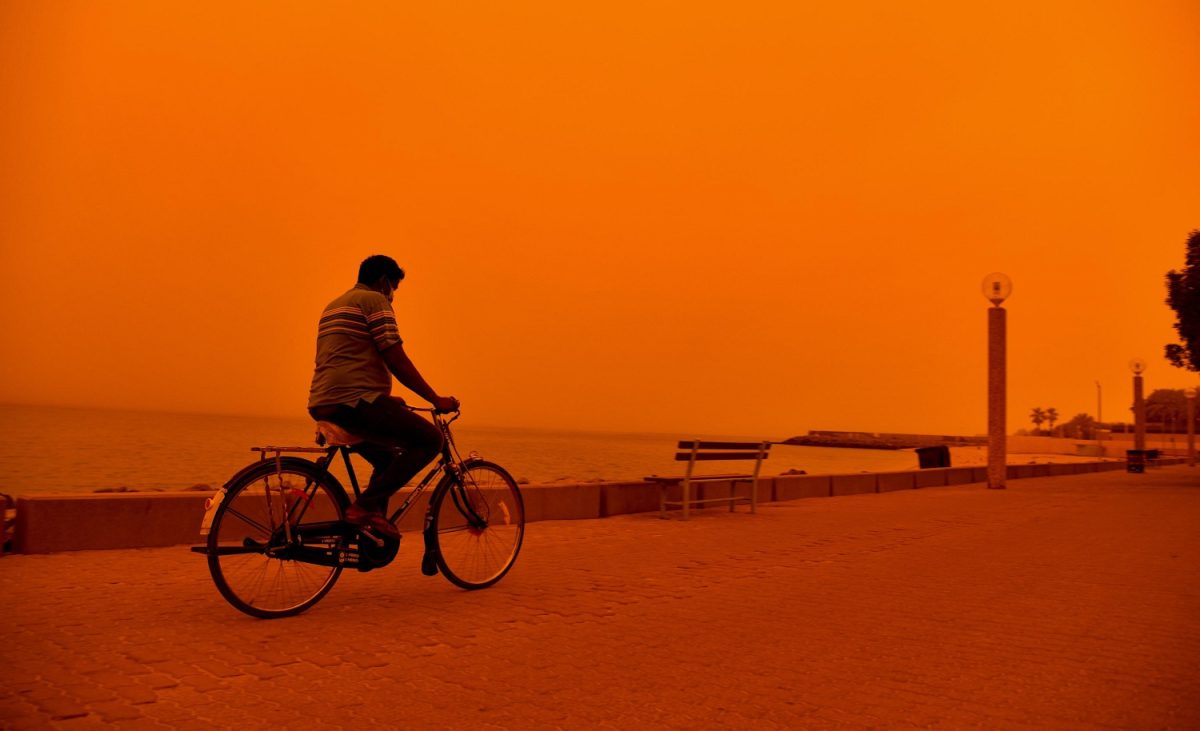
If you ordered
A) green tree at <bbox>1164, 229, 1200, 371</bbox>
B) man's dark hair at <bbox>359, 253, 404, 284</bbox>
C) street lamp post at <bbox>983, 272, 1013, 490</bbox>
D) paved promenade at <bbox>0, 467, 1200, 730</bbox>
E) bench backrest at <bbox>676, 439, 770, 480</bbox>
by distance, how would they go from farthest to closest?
green tree at <bbox>1164, 229, 1200, 371</bbox>
street lamp post at <bbox>983, 272, 1013, 490</bbox>
bench backrest at <bbox>676, 439, 770, 480</bbox>
man's dark hair at <bbox>359, 253, 404, 284</bbox>
paved promenade at <bbox>0, 467, 1200, 730</bbox>

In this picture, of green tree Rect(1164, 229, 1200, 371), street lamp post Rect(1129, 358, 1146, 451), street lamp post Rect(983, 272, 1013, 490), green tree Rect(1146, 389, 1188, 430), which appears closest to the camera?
street lamp post Rect(983, 272, 1013, 490)

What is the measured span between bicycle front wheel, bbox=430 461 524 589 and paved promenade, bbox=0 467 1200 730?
18 centimetres

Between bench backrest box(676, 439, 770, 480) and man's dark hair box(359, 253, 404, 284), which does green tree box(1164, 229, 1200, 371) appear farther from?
man's dark hair box(359, 253, 404, 284)

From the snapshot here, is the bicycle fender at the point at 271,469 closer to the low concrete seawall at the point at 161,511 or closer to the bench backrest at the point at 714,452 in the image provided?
the low concrete seawall at the point at 161,511

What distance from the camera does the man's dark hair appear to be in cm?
568

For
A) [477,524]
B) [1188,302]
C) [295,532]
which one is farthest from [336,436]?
[1188,302]

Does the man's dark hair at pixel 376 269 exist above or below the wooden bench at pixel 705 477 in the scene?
above

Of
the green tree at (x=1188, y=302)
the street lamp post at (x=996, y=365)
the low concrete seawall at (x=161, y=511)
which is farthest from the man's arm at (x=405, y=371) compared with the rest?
the green tree at (x=1188, y=302)

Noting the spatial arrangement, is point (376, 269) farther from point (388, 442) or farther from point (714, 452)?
point (714, 452)

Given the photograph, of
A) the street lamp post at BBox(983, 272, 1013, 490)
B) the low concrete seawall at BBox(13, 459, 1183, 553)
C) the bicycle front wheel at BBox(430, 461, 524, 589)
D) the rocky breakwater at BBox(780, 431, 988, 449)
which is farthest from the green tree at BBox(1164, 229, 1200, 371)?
the rocky breakwater at BBox(780, 431, 988, 449)

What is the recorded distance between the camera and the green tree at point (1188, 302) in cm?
2758

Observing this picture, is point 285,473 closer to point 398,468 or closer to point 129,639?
point 398,468

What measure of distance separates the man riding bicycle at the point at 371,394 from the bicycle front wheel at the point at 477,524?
0.45 meters

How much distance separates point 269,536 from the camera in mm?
5105
